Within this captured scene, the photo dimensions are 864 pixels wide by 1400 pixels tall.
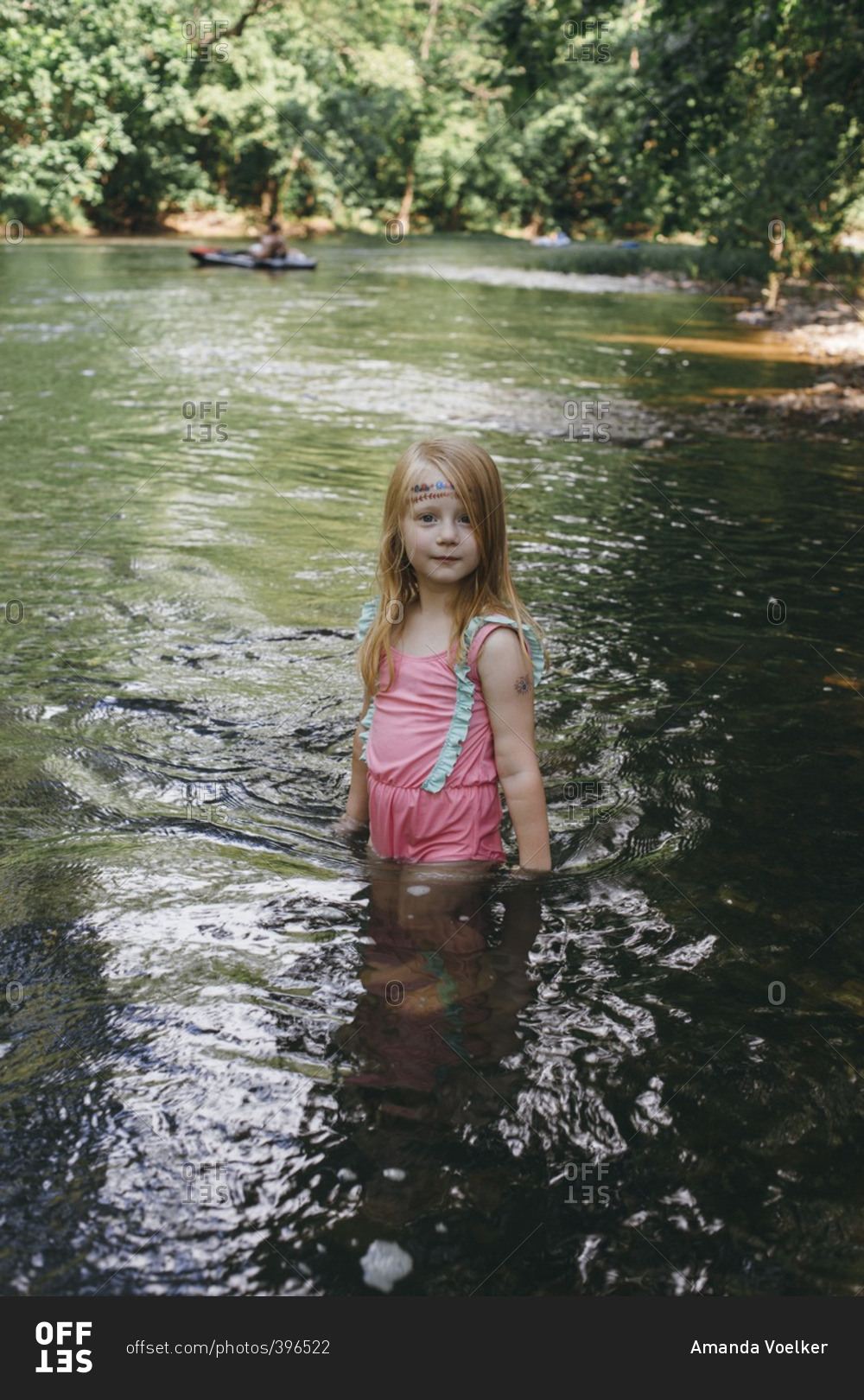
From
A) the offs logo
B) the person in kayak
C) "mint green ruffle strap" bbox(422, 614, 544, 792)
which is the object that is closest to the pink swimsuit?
"mint green ruffle strap" bbox(422, 614, 544, 792)

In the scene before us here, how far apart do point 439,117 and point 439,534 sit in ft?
150

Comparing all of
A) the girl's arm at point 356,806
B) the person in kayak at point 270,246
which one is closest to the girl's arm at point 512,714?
the girl's arm at point 356,806

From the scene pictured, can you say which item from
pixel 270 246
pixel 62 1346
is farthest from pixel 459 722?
pixel 270 246

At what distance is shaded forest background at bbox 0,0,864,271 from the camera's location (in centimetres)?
1230

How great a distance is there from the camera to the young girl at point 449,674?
119 inches

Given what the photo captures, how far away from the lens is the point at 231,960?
2965 mm

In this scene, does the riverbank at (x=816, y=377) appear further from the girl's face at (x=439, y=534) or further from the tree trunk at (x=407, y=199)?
the tree trunk at (x=407, y=199)

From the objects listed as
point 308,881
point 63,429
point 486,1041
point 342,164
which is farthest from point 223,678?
point 342,164

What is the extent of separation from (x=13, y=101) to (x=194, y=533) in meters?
26.5

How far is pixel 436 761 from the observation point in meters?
3.16

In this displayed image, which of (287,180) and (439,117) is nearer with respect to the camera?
(287,180)

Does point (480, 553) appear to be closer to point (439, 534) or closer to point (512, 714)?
point (439, 534)

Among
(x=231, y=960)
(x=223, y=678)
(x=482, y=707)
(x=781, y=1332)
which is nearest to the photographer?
(x=781, y=1332)

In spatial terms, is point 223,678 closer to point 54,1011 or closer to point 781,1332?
point 54,1011
